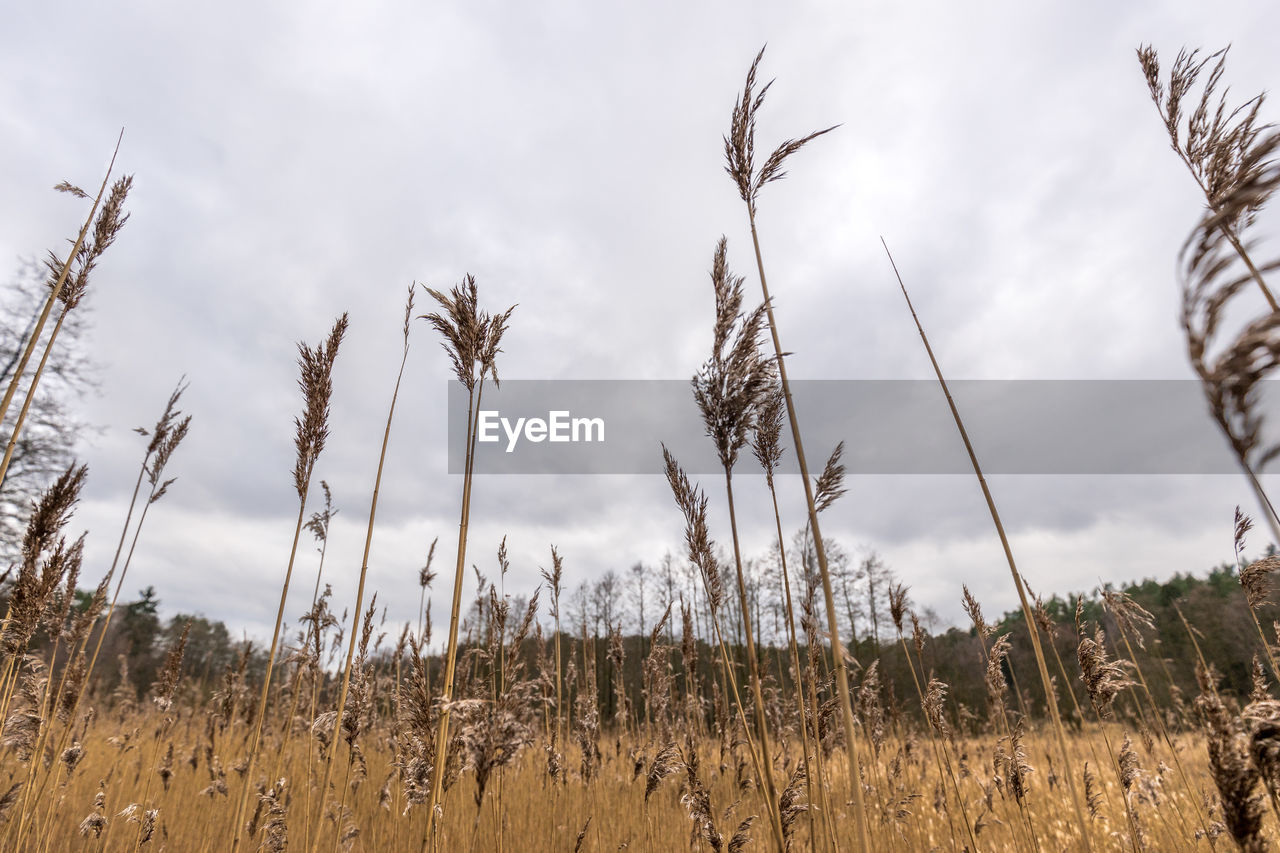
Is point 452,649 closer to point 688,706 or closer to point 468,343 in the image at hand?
point 468,343

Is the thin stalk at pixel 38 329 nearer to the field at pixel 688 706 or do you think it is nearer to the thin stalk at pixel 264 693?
the field at pixel 688 706

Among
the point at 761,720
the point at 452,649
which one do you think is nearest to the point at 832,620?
the point at 761,720

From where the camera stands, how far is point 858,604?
3434cm

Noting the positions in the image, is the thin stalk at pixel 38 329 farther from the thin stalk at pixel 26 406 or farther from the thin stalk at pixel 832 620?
the thin stalk at pixel 832 620

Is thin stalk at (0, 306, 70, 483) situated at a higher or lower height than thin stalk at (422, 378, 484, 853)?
higher

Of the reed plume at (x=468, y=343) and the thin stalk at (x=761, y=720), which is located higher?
the reed plume at (x=468, y=343)

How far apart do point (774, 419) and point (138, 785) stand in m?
7.50

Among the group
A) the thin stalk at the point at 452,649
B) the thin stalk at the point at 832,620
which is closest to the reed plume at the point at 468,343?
the thin stalk at the point at 452,649

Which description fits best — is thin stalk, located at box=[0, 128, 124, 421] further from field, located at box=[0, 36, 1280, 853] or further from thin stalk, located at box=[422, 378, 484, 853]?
thin stalk, located at box=[422, 378, 484, 853]

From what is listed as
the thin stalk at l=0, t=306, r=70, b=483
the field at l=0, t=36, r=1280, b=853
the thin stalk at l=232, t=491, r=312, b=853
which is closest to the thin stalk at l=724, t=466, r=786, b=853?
the field at l=0, t=36, r=1280, b=853

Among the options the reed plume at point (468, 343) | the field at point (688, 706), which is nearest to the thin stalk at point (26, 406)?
the field at point (688, 706)

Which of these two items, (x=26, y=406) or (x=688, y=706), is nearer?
(x=26, y=406)

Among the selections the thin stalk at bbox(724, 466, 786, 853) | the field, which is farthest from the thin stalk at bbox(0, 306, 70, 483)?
the thin stalk at bbox(724, 466, 786, 853)

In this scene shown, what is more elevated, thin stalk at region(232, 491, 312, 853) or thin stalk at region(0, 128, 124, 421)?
thin stalk at region(0, 128, 124, 421)
